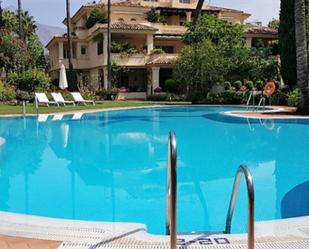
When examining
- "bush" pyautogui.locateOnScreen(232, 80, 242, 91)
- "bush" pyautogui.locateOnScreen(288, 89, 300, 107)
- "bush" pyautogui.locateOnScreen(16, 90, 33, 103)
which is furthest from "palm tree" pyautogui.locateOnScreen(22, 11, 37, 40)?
"bush" pyautogui.locateOnScreen(288, 89, 300, 107)

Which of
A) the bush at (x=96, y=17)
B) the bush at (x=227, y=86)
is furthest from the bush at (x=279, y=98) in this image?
the bush at (x=96, y=17)

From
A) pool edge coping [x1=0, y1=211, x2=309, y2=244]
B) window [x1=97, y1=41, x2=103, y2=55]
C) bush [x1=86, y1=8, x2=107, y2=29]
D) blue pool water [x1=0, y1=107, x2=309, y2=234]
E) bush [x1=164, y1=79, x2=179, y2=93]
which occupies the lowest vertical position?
blue pool water [x1=0, y1=107, x2=309, y2=234]

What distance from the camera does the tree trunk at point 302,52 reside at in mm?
19531

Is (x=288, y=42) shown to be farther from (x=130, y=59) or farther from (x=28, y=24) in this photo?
(x=28, y=24)

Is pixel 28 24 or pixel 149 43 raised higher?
pixel 28 24

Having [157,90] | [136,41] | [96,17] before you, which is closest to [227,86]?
[157,90]

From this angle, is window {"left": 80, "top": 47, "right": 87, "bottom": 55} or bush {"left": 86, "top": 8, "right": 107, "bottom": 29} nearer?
bush {"left": 86, "top": 8, "right": 107, "bottom": 29}

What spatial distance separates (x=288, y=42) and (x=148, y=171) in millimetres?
21280

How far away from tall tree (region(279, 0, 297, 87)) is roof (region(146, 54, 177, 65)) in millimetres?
11653

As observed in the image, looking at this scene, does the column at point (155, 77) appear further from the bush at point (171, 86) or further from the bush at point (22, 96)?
the bush at point (22, 96)

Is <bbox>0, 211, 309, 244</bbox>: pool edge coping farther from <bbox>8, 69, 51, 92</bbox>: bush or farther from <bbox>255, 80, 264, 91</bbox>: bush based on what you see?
<bbox>255, 80, 264, 91</bbox>: bush

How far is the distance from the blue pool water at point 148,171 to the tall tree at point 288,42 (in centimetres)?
1110

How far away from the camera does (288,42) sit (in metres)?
28.0

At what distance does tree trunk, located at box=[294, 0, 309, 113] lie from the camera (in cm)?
1953
